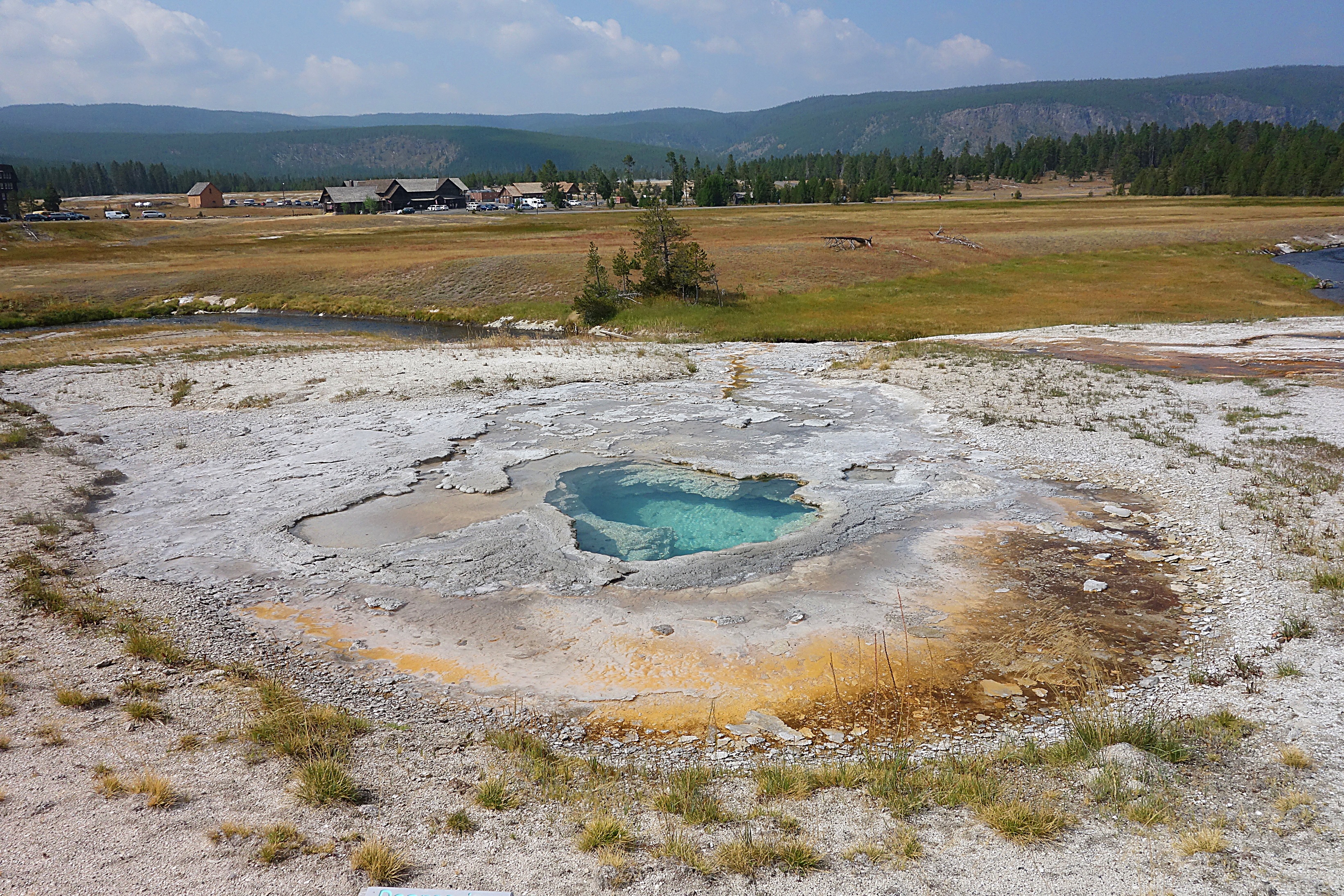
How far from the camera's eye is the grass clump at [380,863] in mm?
5918

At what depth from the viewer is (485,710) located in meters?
8.97

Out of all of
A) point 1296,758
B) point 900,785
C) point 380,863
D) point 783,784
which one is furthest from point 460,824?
point 1296,758

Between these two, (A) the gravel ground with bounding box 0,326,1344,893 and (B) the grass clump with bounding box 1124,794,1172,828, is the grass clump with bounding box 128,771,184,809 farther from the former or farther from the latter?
(B) the grass clump with bounding box 1124,794,1172,828

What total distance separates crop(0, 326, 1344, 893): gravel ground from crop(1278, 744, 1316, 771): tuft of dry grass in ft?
0.22

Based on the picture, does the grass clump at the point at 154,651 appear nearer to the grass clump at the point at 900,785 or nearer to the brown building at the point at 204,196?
the grass clump at the point at 900,785

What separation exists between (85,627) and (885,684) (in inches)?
432

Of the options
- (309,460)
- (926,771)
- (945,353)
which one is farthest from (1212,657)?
(945,353)

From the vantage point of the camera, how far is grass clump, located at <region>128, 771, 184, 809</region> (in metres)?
6.71

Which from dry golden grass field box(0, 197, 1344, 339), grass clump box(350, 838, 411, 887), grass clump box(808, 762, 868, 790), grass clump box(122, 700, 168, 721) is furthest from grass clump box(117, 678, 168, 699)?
dry golden grass field box(0, 197, 1344, 339)

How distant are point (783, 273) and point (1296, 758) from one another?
162 feet

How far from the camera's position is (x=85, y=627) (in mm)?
10258

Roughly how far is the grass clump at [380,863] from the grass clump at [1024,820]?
510cm

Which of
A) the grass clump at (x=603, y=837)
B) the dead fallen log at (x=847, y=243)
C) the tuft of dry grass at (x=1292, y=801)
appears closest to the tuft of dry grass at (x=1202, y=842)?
the tuft of dry grass at (x=1292, y=801)

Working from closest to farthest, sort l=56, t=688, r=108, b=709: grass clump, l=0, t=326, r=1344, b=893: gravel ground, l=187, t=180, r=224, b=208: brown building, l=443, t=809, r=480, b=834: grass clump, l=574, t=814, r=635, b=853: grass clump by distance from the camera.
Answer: l=0, t=326, r=1344, b=893: gravel ground → l=574, t=814, r=635, b=853: grass clump → l=443, t=809, r=480, b=834: grass clump → l=56, t=688, r=108, b=709: grass clump → l=187, t=180, r=224, b=208: brown building
